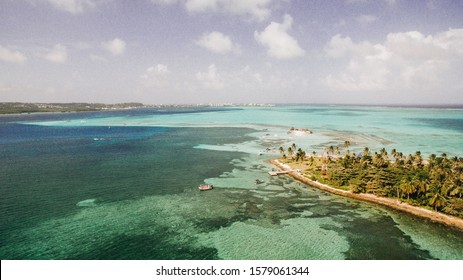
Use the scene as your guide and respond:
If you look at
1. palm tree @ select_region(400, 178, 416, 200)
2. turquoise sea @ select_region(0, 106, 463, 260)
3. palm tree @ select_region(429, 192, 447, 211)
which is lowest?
turquoise sea @ select_region(0, 106, 463, 260)

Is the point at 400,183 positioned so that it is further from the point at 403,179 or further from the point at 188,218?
the point at 188,218

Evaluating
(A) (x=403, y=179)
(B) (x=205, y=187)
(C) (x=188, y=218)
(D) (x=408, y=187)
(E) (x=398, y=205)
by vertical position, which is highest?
(A) (x=403, y=179)

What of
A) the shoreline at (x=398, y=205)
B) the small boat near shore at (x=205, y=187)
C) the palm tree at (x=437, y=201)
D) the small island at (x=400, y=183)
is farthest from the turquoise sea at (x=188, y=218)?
the palm tree at (x=437, y=201)

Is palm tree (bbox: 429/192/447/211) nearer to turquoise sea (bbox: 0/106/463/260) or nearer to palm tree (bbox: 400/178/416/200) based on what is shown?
palm tree (bbox: 400/178/416/200)

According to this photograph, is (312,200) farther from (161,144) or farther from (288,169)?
(161,144)

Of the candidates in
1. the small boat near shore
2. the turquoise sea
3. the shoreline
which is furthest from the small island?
the small boat near shore

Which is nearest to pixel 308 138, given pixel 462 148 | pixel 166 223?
pixel 462 148

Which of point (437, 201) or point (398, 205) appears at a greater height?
point (437, 201)

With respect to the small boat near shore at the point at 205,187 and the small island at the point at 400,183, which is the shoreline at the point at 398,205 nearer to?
the small island at the point at 400,183

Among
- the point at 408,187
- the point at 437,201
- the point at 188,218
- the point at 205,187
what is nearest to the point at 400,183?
the point at 408,187
